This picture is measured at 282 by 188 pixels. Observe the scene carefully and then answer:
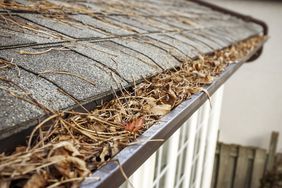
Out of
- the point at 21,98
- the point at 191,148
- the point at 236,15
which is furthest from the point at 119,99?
the point at 236,15

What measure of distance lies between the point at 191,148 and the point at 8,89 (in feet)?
9.72

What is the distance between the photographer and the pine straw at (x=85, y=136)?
4.31 feet

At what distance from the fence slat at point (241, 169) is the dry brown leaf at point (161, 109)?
827cm

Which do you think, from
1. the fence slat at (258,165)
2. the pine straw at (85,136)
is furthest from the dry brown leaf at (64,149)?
the fence slat at (258,165)

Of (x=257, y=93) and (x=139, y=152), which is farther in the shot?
(x=257, y=93)

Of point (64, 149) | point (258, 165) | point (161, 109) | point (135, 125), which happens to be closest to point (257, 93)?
A: point (258, 165)

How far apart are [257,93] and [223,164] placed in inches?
129

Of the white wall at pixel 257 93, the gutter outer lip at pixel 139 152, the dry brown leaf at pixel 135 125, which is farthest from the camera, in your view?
the white wall at pixel 257 93

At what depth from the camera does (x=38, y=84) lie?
184 centimetres

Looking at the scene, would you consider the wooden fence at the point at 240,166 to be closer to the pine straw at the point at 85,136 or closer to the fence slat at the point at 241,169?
the fence slat at the point at 241,169

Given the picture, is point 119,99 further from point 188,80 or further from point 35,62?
point 188,80

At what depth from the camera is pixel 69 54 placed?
93.9 inches

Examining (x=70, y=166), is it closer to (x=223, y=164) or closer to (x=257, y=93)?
(x=223, y=164)

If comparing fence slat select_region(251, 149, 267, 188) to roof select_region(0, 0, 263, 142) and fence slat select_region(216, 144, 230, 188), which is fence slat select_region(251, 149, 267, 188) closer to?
fence slat select_region(216, 144, 230, 188)
